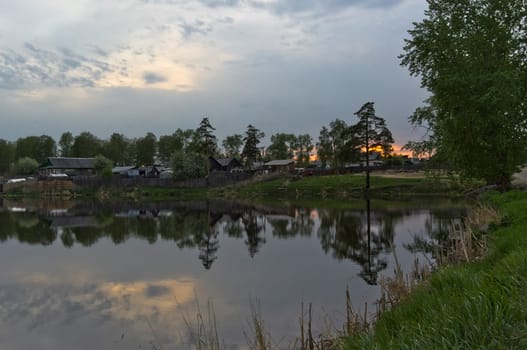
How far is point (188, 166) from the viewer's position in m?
91.2

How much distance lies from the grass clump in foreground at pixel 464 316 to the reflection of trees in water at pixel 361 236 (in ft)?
25.3

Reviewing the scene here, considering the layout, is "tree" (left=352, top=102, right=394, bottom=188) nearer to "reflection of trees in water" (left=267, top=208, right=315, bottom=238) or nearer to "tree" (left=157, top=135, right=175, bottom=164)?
"reflection of trees in water" (left=267, top=208, right=315, bottom=238)

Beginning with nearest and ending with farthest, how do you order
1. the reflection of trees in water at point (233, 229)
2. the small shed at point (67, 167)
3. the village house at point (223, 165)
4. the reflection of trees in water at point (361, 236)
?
the reflection of trees in water at point (361, 236) < the reflection of trees in water at point (233, 229) < the village house at point (223, 165) < the small shed at point (67, 167)

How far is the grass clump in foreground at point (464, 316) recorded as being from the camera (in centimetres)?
476

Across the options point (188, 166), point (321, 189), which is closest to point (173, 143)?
point (188, 166)

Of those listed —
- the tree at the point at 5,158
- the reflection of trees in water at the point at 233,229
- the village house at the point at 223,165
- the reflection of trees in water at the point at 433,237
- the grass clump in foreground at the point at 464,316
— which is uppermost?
the tree at the point at 5,158

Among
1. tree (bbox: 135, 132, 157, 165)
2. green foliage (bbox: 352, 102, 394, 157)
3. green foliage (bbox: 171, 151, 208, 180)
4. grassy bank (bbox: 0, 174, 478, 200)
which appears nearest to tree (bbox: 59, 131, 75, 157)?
tree (bbox: 135, 132, 157, 165)

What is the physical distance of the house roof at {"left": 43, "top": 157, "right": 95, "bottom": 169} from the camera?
11494cm

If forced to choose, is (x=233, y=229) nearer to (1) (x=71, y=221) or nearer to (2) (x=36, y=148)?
(1) (x=71, y=221)

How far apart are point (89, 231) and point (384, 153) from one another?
188ft

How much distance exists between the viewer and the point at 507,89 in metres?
20.0

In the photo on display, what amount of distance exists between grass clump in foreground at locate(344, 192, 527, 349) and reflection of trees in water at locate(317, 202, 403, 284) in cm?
771

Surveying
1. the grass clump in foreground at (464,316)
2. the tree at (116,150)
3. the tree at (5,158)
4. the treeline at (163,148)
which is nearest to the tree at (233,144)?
the treeline at (163,148)

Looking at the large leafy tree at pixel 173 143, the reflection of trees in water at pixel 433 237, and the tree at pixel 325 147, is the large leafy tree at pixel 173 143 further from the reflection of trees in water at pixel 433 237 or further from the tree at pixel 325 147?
the reflection of trees in water at pixel 433 237
